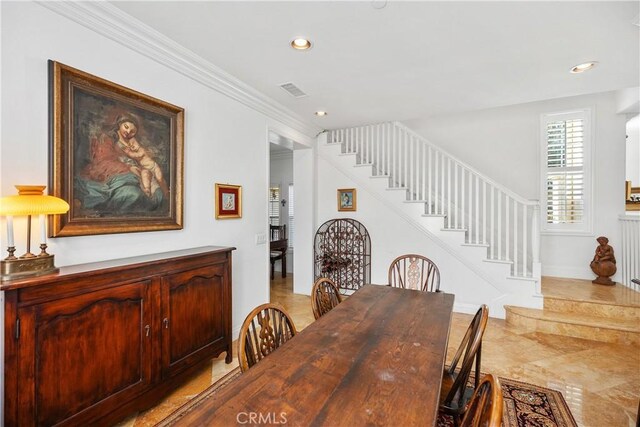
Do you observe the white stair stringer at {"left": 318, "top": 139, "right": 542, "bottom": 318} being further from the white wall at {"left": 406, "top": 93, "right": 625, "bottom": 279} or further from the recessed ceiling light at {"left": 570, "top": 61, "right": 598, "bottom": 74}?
the recessed ceiling light at {"left": 570, "top": 61, "right": 598, "bottom": 74}

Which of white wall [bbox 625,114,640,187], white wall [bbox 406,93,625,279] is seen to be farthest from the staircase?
white wall [bbox 625,114,640,187]

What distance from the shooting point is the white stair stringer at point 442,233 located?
3.81 meters

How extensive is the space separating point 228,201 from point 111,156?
3.99ft

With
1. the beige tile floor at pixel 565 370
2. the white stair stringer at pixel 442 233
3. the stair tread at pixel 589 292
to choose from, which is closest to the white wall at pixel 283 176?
the white stair stringer at pixel 442 233

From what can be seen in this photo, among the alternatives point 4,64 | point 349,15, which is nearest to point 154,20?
point 4,64

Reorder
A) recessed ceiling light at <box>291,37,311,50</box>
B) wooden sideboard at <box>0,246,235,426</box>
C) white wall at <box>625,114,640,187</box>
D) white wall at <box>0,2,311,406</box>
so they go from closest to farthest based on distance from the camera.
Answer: wooden sideboard at <box>0,246,235,426</box>, white wall at <box>0,2,311,406</box>, recessed ceiling light at <box>291,37,311,50</box>, white wall at <box>625,114,640,187</box>

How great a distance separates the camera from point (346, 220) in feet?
16.1

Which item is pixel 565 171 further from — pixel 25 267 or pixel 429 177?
→ pixel 25 267

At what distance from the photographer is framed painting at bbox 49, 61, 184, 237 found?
179 centimetres

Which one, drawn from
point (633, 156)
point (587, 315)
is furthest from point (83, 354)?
point (633, 156)

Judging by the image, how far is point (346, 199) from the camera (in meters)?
4.93

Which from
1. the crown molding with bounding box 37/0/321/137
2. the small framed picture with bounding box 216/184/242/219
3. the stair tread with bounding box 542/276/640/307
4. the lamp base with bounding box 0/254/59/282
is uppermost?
the crown molding with bounding box 37/0/321/137

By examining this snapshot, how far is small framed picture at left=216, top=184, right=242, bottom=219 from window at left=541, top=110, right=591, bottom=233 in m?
4.63

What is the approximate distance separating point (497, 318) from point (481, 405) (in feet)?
11.7
